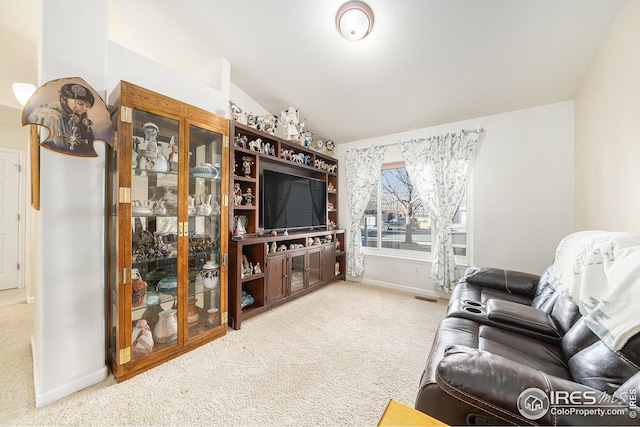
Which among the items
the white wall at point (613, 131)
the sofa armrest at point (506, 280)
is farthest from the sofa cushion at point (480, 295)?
the white wall at point (613, 131)

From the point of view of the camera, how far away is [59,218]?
59.8 inches

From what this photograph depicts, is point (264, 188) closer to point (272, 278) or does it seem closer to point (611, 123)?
point (272, 278)

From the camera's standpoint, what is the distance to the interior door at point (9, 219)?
3.33 meters

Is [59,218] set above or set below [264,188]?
below

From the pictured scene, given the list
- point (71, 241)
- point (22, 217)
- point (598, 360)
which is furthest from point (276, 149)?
point (22, 217)

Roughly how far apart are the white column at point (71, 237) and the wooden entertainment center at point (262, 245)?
1.02 m

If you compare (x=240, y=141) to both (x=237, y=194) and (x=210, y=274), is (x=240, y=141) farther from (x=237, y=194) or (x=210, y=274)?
(x=210, y=274)

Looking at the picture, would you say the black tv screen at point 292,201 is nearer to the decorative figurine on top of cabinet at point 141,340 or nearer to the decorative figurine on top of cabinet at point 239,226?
the decorative figurine on top of cabinet at point 239,226

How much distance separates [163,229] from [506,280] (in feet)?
9.89

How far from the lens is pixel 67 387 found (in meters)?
1.54

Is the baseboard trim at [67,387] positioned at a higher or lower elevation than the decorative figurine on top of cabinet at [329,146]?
lower

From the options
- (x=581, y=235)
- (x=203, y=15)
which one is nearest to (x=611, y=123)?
(x=581, y=235)

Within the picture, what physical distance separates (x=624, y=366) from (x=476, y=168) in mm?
2640

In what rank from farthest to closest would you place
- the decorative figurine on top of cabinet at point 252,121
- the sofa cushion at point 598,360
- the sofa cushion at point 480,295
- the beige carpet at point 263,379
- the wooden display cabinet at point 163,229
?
1. the decorative figurine on top of cabinet at point 252,121
2. the sofa cushion at point 480,295
3. the wooden display cabinet at point 163,229
4. the beige carpet at point 263,379
5. the sofa cushion at point 598,360
